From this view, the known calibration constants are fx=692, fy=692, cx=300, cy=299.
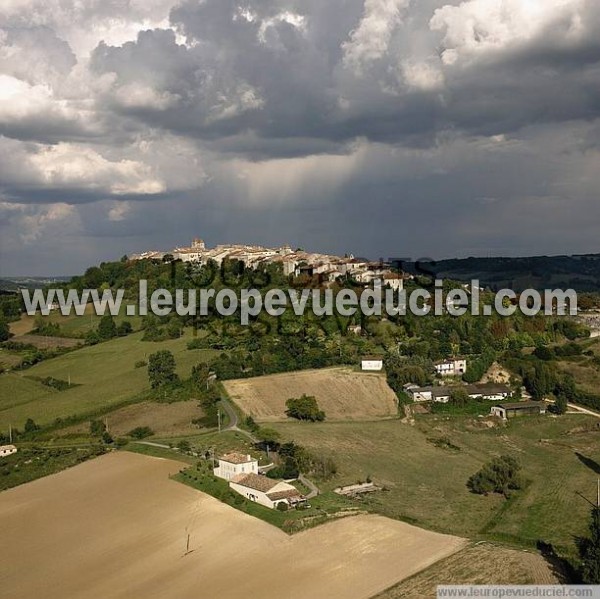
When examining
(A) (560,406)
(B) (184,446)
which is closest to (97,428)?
(B) (184,446)

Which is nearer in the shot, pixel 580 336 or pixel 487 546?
pixel 487 546

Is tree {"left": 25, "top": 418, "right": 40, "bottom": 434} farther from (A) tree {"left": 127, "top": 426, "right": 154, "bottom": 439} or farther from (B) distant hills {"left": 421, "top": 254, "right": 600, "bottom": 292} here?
(B) distant hills {"left": 421, "top": 254, "right": 600, "bottom": 292}

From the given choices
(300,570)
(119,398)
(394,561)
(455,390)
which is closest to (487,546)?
(394,561)

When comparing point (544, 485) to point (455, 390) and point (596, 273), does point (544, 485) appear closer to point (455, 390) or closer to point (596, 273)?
point (455, 390)

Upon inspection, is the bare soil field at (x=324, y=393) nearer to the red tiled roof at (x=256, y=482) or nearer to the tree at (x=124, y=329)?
the red tiled roof at (x=256, y=482)

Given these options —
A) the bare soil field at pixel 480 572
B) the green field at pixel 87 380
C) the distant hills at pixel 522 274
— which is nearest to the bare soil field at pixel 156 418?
the green field at pixel 87 380

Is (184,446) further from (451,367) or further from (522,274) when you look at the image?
(522,274)
